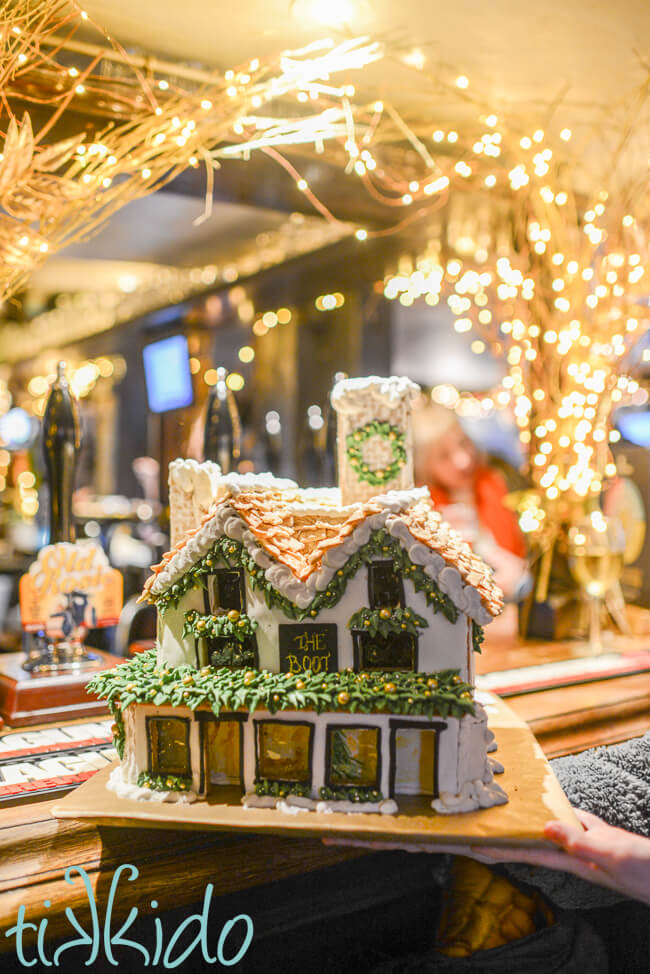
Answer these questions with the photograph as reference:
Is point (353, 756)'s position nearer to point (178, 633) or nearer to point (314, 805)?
point (314, 805)

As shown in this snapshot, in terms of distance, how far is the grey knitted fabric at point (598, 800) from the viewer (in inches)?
61.4

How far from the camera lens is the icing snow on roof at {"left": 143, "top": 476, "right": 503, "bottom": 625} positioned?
1.33 metres

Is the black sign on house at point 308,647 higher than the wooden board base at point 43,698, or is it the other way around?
the black sign on house at point 308,647

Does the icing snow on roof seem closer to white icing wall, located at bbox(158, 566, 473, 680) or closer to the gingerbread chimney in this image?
white icing wall, located at bbox(158, 566, 473, 680)

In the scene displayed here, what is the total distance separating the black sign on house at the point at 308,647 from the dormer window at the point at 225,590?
103mm

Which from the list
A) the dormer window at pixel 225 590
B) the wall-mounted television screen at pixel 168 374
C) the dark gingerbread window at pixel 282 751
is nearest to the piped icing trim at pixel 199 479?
the dormer window at pixel 225 590

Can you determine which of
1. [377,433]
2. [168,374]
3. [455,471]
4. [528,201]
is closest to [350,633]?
[377,433]

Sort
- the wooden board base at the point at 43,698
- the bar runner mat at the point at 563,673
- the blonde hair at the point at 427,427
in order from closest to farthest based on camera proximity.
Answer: the wooden board base at the point at 43,698 < the bar runner mat at the point at 563,673 < the blonde hair at the point at 427,427

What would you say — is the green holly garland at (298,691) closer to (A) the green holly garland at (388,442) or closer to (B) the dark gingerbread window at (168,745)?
(B) the dark gingerbread window at (168,745)

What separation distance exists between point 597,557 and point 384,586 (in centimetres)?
151

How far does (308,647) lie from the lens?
4.50ft

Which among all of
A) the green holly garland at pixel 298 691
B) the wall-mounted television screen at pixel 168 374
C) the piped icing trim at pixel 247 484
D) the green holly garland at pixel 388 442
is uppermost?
the wall-mounted television screen at pixel 168 374

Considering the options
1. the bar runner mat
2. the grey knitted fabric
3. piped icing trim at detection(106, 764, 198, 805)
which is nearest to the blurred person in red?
the bar runner mat

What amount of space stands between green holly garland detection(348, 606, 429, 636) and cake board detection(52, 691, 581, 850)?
28 centimetres
